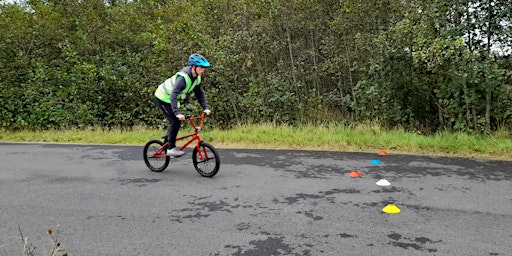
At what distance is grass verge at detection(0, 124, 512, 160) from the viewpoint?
8195mm

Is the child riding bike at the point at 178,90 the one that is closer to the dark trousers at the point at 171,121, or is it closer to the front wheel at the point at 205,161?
the dark trousers at the point at 171,121

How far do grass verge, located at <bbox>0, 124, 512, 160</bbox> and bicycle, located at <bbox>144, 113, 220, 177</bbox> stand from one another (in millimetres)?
2690

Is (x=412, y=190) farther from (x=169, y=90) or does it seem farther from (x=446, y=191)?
(x=169, y=90)

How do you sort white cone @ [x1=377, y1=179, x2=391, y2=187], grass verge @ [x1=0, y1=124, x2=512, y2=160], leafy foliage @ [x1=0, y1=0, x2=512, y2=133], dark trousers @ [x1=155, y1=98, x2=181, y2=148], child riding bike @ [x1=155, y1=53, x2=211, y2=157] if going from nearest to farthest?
white cone @ [x1=377, y1=179, x2=391, y2=187] < child riding bike @ [x1=155, y1=53, x2=211, y2=157] < dark trousers @ [x1=155, y1=98, x2=181, y2=148] < grass verge @ [x1=0, y1=124, x2=512, y2=160] < leafy foliage @ [x1=0, y1=0, x2=512, y2=133]

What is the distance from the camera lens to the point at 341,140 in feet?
30.7

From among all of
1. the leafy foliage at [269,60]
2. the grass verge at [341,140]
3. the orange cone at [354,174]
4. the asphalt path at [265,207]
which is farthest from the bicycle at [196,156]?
the leafy foliage at [269,60]

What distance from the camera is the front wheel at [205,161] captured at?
663 centimetres

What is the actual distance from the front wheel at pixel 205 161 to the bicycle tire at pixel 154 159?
0.70 meters

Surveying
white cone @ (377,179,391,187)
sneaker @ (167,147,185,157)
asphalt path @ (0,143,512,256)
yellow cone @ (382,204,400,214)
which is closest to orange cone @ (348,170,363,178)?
asphalt path @ (0,143,512,256)

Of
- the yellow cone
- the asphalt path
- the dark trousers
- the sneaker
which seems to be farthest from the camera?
the sneaker

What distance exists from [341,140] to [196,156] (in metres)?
3.94

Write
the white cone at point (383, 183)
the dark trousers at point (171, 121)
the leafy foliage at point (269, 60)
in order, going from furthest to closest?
the leafy foliage at point (269, 60) < the dark trousers at point (171, 121) < the white cone at point (383, 183)

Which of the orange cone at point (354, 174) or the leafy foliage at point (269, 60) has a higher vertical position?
the leafy foliage at point (269, 60)

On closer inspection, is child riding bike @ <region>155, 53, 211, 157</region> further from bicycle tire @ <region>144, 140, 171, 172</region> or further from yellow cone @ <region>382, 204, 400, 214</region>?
yellow cone @ <region>382, 204, 400, 214</region>
